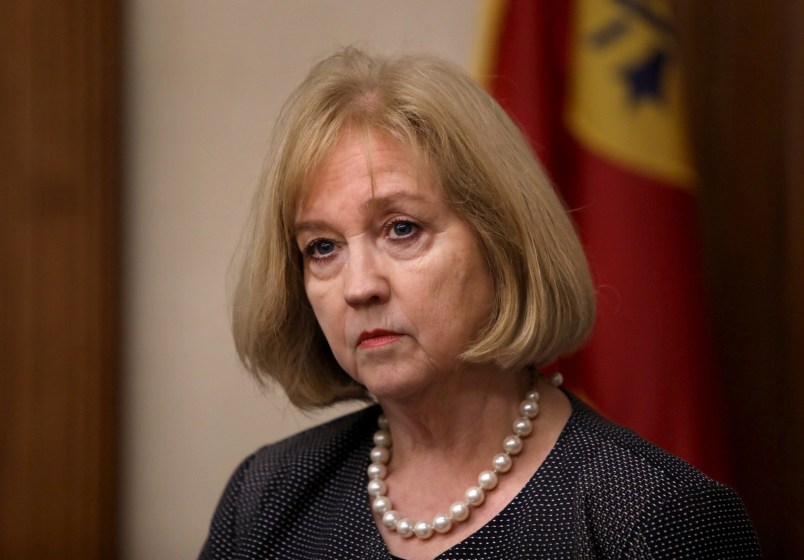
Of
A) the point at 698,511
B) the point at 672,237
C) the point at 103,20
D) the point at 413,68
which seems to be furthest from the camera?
the point at 103,20

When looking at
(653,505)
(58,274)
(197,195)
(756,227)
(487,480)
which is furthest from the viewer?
(197,195)

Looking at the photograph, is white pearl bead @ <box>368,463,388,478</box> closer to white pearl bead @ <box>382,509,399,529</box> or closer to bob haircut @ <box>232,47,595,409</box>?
white pearl bead @ <box>382,509,399,529</box>

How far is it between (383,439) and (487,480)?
A: 0.23m

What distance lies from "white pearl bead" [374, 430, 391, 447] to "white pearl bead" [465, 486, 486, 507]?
21 cm

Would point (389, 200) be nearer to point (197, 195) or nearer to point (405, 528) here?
point (405, 528)

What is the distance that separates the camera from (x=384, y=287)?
1269mm

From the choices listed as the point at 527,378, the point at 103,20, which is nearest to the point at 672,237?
the point at 527,378

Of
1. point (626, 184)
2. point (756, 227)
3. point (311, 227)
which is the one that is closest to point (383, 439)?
point (311, 227)

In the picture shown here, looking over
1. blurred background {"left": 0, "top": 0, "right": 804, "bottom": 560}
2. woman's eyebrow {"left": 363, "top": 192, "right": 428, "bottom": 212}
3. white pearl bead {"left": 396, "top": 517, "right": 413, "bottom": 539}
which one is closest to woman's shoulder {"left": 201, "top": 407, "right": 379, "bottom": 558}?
white pearl bead {"left": 396, "top": 517, "right": 413, "bottom": 539}

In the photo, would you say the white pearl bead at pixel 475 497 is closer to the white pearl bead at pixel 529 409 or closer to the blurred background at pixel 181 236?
the white pearl bead at pixel 529 409

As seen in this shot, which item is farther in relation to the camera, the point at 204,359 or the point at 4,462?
the point at 204,359

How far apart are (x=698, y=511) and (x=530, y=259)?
0.40 meters

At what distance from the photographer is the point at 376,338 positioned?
1.28 meters

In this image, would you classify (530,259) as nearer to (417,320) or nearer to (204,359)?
(417,320)
